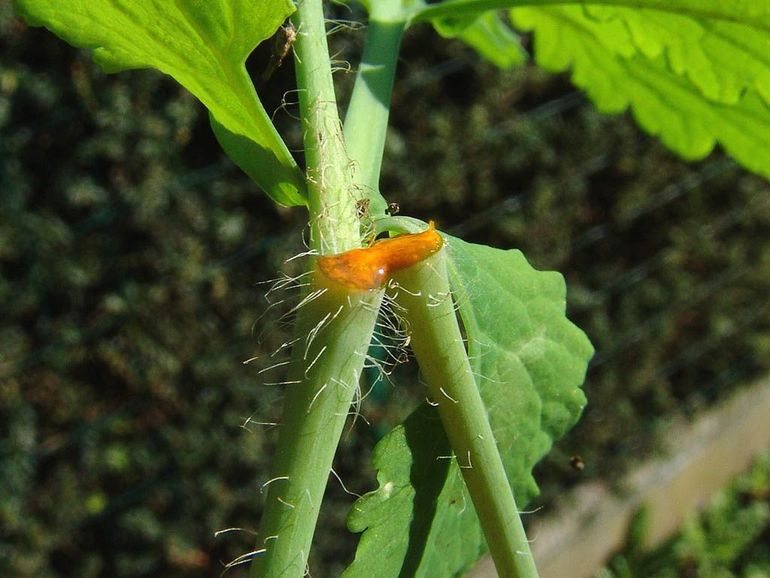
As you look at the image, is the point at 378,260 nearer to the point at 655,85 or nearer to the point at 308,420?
the point at 308,420

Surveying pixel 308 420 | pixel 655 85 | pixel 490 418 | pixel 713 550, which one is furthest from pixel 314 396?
pixel 713 550

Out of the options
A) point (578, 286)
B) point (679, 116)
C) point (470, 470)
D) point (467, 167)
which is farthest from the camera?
point (578, 286)

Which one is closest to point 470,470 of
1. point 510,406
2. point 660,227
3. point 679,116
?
point 510,406

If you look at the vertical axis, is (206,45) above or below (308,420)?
above

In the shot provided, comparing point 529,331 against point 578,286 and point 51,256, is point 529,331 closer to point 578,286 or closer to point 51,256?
point 51,256

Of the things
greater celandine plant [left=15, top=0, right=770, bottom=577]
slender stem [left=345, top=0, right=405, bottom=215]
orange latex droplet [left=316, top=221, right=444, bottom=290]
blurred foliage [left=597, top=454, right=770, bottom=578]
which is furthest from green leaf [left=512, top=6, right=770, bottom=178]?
blurred foliage [left=597, top=454, right=770, bottom=578]

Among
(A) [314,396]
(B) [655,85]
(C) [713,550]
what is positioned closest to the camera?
(A) [314,396]

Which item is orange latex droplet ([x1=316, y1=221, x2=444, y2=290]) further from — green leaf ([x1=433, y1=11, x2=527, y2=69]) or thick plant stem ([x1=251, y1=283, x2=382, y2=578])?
green leaf ([x1=433, y1=11, x2=527, y2=69])

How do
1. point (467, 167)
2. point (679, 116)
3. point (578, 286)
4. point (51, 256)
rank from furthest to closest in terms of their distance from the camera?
point (578, 286)
point (467, 167)
point (51, 256)
point (679, 116)

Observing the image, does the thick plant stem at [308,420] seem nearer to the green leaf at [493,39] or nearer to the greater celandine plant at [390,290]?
the greater celandine plant at [390,290]
